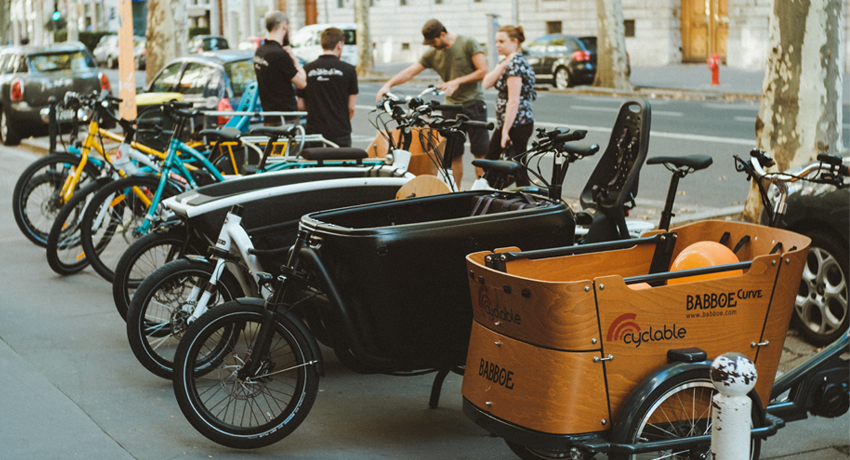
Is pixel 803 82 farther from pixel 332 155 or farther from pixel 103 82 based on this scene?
pixel 103 82

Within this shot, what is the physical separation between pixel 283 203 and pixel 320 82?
3.10 meters

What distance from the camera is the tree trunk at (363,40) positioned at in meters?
34.2

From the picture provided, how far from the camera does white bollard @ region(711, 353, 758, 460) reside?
2762mm

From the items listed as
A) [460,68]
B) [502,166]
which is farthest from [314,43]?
[502,166]

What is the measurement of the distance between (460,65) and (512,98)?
70 centimetres

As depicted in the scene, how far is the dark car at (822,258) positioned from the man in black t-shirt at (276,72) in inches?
180

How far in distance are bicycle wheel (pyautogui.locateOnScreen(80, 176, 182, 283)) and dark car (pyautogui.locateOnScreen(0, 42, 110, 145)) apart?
1061 cm

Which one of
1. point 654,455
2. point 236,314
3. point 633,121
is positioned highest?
point 633,121

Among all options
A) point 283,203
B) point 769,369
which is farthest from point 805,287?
point 283,203

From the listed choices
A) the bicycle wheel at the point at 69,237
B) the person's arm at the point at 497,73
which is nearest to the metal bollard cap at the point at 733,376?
the bicycle wheel at the point at 69,237

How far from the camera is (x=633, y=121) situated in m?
5.96

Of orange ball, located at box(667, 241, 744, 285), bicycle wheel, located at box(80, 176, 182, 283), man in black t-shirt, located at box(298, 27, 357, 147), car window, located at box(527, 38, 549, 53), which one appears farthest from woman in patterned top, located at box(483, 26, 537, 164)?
car window, located at box(527, 38, 549, 53)

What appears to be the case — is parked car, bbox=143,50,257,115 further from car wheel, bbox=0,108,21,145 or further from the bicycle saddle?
car wheel, bbox=0,108,21,145

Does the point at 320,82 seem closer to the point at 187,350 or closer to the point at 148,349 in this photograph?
the point at 148,349
